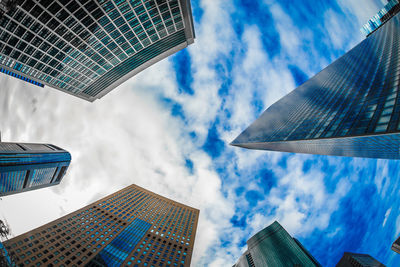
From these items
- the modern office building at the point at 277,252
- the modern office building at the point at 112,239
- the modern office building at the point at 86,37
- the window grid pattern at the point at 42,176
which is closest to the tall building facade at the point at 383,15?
the modern office building at the point at 86,37

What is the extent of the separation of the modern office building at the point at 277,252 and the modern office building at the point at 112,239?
257 ft

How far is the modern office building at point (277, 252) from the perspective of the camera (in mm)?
113750

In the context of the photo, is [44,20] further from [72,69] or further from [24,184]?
[24,184]

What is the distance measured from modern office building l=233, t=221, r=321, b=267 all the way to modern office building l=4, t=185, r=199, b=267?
7840 centimetres

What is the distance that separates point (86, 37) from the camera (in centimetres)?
6500

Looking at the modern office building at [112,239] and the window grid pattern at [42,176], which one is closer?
the modern office building at [112,239]

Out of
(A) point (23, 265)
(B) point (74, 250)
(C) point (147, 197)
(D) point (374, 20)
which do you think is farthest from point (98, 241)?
(D) point (374, 20)

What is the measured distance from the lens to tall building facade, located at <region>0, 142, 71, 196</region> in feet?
272

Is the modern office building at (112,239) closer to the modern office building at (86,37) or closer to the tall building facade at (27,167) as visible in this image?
the tall building facade at (27,167)

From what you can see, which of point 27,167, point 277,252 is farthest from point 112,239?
point 277,252

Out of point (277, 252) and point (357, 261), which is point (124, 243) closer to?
point (277, 252)

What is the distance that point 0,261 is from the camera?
13.7 m

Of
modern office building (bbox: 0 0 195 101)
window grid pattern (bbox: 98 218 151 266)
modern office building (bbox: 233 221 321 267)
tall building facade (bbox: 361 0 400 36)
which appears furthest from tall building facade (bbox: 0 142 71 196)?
→ tall building facade (bbox: 361 0 400 36)

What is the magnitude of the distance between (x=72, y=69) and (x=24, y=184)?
267 ft
